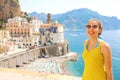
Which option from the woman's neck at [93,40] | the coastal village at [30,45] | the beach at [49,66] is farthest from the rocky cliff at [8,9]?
the woman's neck at [93,40]

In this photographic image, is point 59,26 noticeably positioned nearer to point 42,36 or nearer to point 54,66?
point 42,36

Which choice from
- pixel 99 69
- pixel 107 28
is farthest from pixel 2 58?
pixel 107 28

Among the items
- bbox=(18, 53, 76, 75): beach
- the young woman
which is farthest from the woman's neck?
bbox=(18, 53, 76, 75): beach

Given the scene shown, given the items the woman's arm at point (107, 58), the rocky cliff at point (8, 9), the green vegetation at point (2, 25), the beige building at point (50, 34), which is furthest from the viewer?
the rocky cliff at point (8, 9)

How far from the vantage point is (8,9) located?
53562 mm

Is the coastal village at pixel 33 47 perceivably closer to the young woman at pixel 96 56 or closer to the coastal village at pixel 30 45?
the coastal village at pixel 30 45

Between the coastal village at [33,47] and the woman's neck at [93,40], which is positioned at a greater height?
the woman's neck at [93,40]

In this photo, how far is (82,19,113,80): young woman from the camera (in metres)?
2.05

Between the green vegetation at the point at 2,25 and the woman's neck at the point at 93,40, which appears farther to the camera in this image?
the green vegetation at the point at 2,25

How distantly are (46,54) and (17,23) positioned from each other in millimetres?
9739

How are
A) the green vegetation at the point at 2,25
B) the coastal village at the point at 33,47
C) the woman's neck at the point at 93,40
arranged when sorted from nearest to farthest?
1. the woman's neck at the point at 93,40
2. the coastal village at the point at 33,47
3. the green vegetation at the point at 2,25

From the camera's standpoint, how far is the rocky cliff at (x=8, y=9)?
5253 cm

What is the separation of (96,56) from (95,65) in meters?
0.09

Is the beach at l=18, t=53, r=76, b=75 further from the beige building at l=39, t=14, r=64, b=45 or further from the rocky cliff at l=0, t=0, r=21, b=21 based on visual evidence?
Answer: the rocky cliff at l=0, t=0, r=21, b=21
